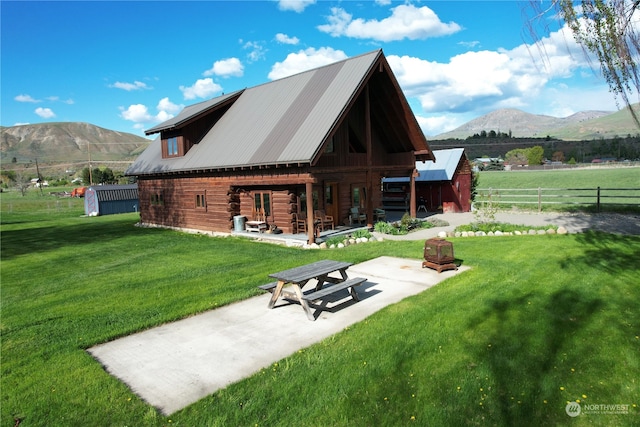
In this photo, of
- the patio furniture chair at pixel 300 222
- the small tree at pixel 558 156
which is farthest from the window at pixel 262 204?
the small tree at pixel 558 156

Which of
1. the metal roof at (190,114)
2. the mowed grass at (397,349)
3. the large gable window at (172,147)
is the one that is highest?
A: the metal roof at (190,114)

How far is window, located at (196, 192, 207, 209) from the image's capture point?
21.4 m

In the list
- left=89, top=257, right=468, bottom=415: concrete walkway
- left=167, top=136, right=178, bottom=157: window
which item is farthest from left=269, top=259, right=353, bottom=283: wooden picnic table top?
left=167, top=136, right=178, bottom=157: window

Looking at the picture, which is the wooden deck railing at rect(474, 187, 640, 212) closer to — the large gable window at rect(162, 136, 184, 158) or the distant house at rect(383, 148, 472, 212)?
the distant house at rect(383, 148, 472, 212)

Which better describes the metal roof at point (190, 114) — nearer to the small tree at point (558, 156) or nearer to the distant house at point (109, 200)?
the distant house at point (109, 200)

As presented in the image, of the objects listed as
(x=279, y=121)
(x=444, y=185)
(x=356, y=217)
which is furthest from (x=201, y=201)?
(x=444, y=185)

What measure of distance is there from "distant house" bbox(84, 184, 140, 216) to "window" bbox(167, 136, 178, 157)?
52.3ft

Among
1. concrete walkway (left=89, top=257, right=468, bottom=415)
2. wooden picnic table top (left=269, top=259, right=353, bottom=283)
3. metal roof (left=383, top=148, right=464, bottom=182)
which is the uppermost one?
metal roof (left=383, top=148, right=464, bottom=182)

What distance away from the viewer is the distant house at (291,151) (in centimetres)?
1689

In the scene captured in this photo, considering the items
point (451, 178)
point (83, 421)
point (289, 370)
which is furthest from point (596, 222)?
point (83, 421)

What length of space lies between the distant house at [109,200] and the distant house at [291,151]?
545 inches

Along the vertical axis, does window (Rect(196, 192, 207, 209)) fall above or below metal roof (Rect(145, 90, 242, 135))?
below

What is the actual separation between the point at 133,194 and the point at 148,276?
2976 centimetres

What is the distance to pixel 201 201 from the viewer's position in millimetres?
21703
